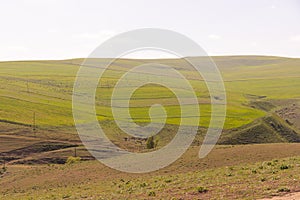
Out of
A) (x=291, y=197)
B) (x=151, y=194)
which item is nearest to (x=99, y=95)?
(x=151, y=194)

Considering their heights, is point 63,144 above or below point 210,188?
below

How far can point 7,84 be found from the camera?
111625 millimetres

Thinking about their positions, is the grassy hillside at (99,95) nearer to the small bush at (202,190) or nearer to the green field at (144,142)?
the green field at (144,142)

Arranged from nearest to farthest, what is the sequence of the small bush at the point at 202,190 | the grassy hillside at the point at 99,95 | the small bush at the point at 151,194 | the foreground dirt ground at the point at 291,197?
the foreground dirt ground at the point at 291,197 < the small bush at the point at 202,190 < the small bush at the point at 151,194 < the grassy hillside at the point at 99,95

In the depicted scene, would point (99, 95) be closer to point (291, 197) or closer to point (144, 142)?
point (144, 142)

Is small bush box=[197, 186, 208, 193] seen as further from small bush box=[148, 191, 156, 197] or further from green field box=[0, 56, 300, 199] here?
small bush box=[148, 191, 156, 197]

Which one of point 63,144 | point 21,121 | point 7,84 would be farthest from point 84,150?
point 7,84

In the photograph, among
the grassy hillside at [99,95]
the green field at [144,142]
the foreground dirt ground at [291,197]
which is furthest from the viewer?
the grassy hillside at [99,95]

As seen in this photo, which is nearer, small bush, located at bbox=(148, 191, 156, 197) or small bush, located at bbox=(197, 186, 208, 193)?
small bush, located at bbox=(197, 186, 208, 193)

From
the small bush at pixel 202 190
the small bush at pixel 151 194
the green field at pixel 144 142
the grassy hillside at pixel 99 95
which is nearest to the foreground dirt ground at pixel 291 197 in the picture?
the green field at pixel 144 142

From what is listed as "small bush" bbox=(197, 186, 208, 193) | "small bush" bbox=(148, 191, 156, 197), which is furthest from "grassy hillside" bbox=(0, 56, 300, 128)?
"small bush" bbox=(197, 186, 208, 193)

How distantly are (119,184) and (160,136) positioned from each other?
155 feet

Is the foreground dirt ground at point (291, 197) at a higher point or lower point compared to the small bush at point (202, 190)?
higher

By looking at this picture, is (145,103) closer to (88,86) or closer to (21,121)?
(88,86)
